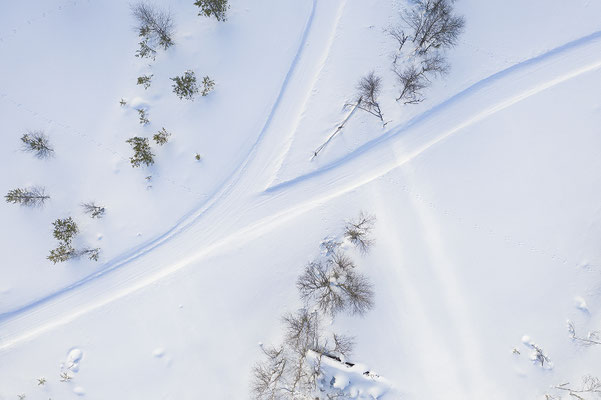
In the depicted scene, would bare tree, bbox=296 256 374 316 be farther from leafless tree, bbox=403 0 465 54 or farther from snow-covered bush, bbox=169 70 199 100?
leafless tree, bbox=403 0 465 54

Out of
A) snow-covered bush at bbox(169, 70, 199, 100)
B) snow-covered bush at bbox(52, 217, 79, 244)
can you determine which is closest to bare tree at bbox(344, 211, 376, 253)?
snow-covered bush at bbox(169, 70, 199, 100)

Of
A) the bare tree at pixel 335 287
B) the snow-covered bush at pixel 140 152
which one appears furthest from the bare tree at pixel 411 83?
the snow-covered bush at pixel 140 152

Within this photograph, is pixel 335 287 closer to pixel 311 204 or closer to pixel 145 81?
pixel 311 204

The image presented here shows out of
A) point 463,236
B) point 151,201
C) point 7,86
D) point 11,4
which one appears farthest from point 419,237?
point 11,4

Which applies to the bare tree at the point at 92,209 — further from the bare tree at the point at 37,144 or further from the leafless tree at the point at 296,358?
the leafless tree at the point at 296,358

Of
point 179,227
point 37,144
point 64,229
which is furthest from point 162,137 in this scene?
point 64,229

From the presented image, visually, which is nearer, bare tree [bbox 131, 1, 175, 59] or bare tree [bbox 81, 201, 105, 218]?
bare tree [bbox 131, 1, 175, 59]

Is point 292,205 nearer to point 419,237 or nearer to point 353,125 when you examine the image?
point 353,125
